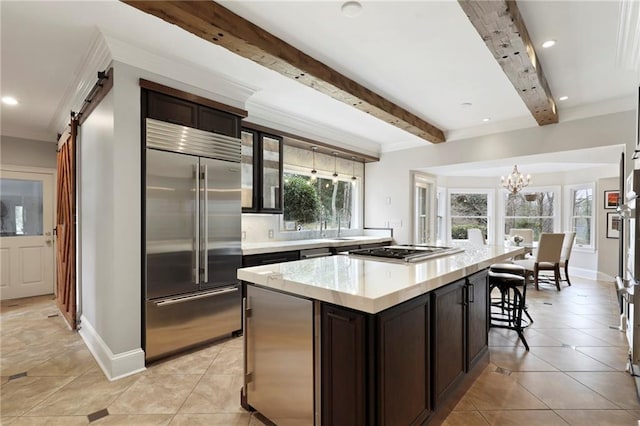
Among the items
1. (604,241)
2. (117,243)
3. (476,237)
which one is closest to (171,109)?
(117,243)

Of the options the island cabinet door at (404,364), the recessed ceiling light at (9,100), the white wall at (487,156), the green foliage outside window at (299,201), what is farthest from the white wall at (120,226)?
the white wall at (487,156)

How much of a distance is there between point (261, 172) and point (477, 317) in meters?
2.71

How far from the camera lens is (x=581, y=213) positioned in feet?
23.1

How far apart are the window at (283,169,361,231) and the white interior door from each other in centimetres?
391

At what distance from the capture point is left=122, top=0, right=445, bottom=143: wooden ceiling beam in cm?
185

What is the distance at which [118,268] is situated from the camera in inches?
97.6

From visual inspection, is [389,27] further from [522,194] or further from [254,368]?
[522,194]

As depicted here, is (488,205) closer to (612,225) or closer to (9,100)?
(612,225)

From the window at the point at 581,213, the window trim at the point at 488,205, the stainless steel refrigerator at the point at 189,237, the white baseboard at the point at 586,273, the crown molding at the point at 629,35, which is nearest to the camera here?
the crown molding at the point at 629,35

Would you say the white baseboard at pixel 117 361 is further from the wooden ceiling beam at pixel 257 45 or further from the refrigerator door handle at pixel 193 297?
the wooden ceiling beam at pixel 257 45

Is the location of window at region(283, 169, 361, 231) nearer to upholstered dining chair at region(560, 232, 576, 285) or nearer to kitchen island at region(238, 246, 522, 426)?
kitchen island at region(238, 246, 522, 426)

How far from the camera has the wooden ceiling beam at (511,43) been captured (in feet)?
6.10

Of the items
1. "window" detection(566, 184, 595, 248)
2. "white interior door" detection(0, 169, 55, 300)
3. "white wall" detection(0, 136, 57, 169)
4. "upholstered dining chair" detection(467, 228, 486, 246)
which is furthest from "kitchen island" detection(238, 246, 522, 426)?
"window" detection(566, 184, 595, 248)

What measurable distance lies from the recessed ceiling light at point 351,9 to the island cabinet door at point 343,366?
1.81 metres
